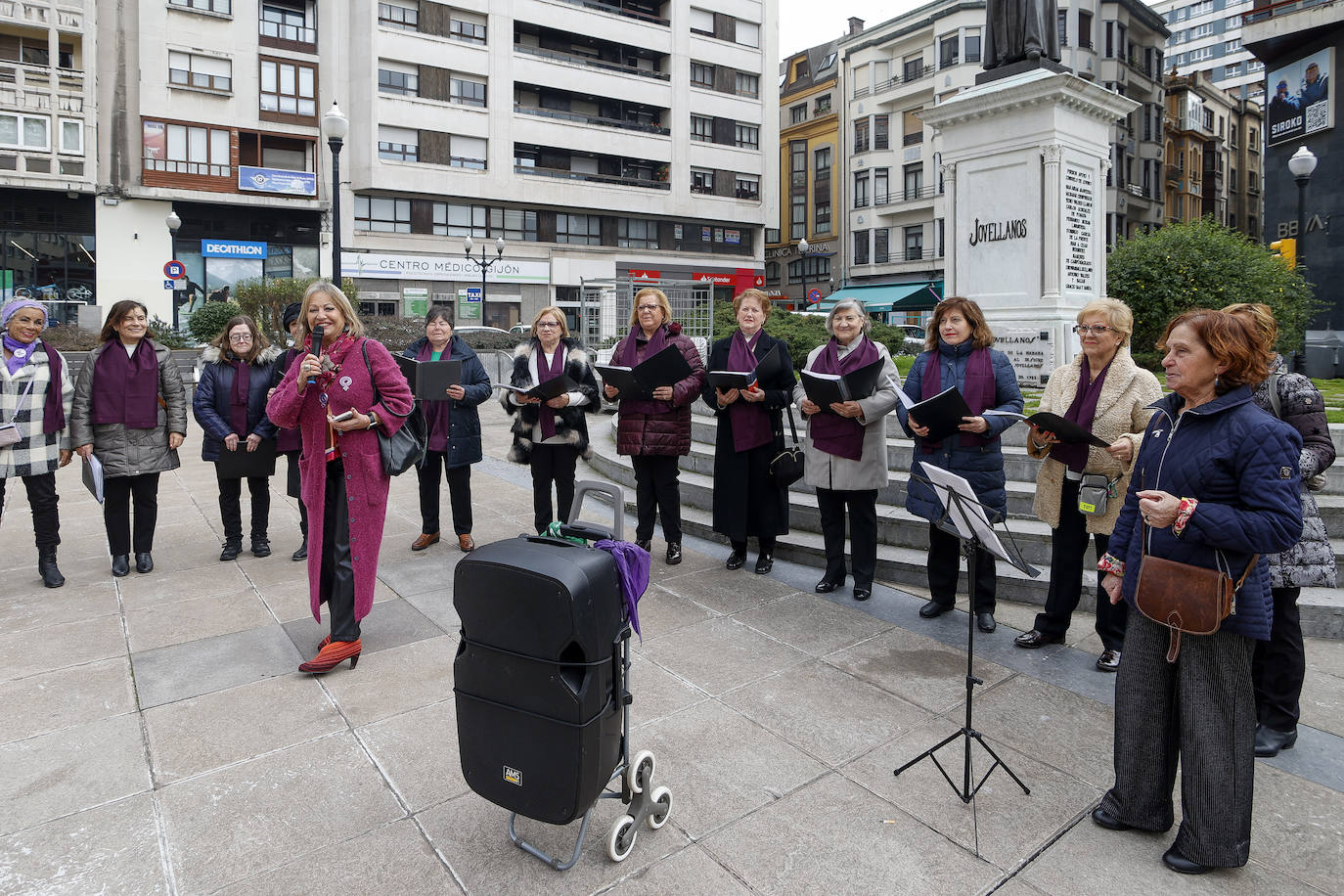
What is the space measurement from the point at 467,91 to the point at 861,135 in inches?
923

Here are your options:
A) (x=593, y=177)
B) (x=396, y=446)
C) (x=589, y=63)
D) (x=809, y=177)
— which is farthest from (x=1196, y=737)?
(x=809, y=177)

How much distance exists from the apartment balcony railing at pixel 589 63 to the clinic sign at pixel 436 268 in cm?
972

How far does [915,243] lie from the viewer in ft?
→ 157

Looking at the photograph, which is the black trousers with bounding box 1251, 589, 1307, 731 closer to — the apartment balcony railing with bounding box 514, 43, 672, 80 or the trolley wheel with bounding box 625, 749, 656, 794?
the trolley wheel with bounding box 625, 749, 656, 794

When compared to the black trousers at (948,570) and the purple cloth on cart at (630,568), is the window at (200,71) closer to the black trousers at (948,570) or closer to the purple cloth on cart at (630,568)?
the black trousers at (948,570)

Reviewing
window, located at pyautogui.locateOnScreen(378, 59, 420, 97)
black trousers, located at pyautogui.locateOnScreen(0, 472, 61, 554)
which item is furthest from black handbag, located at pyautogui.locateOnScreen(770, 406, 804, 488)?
window, located at pyautogui.locateOnScreen(378, 59, 420, 97)

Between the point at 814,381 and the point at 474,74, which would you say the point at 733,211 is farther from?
the point at 814,381

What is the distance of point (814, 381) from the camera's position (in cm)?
552

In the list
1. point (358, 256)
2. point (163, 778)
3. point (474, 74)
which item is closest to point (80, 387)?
point (163, 778)

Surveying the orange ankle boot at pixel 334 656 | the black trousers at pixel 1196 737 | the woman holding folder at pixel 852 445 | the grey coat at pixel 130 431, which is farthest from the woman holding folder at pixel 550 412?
the black trousers at pixel 1196 737

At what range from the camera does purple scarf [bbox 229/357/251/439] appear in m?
7.09

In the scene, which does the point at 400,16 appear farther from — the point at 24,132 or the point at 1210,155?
the point at 1210,155

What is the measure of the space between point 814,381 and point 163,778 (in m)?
4.06

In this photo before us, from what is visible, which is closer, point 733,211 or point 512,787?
point 512,787
